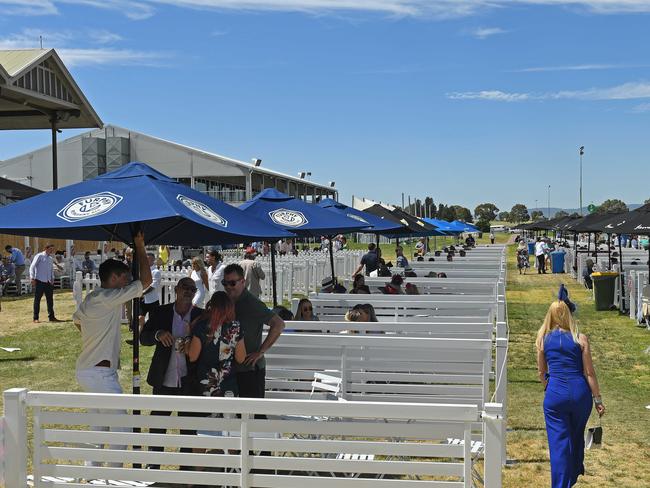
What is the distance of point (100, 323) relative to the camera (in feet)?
20.3

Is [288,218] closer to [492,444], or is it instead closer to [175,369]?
[175,369]

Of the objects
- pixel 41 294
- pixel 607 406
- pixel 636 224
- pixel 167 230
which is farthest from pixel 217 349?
pixel 41 294

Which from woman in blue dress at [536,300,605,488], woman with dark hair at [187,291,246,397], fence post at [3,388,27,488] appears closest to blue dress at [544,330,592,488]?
woman in blue dress at [536,300,605,488]

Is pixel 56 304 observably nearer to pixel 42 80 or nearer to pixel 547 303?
pixel 42 80

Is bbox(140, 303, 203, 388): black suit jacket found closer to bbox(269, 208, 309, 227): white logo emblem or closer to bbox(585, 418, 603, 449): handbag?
bbox(585, 418, 603, 449): handbag

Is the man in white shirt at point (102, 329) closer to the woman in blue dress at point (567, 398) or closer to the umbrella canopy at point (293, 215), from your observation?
the woman in blue dress at point (567, 398)

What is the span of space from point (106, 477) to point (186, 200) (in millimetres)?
2273

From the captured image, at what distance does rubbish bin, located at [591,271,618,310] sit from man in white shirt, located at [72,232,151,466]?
16.8m

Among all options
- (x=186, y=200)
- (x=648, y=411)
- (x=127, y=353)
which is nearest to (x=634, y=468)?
(x=648, y=411)

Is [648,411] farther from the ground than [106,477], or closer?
closer

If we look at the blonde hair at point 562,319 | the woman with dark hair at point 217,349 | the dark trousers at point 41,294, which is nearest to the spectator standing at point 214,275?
the dark trousers at point 41,294

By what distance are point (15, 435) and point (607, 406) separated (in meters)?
7.46

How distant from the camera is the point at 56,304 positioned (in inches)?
894

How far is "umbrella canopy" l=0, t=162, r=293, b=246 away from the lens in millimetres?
5645
